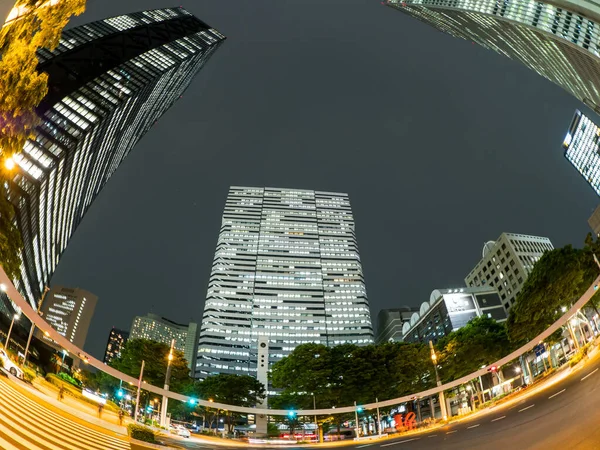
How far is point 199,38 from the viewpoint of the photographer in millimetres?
99625

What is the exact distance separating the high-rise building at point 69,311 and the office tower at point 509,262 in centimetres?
19597

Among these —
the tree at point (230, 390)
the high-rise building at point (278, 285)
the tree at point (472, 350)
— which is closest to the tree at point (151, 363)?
the tree at point (230, 390)

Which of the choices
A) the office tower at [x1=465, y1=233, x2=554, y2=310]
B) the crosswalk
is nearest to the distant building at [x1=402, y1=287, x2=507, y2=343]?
the office tower at [x1=465, y1=233, x2=554, y2=310]

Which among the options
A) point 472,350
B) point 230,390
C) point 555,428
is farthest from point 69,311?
point 555,428

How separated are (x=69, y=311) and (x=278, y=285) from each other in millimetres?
122627

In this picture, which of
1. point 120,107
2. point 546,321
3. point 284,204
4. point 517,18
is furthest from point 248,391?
point 284,204

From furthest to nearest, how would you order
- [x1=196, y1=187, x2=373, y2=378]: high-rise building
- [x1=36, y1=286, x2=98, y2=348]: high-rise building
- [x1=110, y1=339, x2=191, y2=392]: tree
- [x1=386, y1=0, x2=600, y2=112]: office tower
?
[x1=36, y1=286, x2=98, y2=348]: high-rise building, [x1=196, y1=187, x2=373, y2=378]: high-rise building, [x1=386, y1=0, x2=600, y2=112]: office tower, [x1=110, y1=339, x2=191, y2=392]: tree

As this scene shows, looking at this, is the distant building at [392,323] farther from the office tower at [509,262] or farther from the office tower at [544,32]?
the office tower at [544,32]

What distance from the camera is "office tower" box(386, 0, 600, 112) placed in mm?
60531

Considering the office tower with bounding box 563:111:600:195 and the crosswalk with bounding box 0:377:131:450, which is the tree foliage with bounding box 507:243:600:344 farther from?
the office tower with bounding box 563:111:600:195

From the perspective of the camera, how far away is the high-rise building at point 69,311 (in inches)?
7229

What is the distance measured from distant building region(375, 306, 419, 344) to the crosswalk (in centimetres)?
14513

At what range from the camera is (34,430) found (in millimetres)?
9102

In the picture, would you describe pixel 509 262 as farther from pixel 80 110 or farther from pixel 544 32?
pixel 80 110
